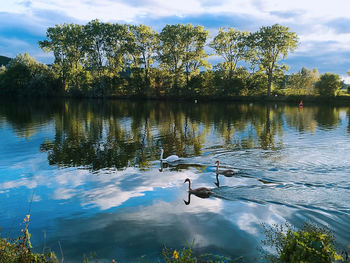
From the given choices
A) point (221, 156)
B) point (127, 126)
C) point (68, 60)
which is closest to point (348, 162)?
point (221, 156)

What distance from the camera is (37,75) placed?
98000 millimetres

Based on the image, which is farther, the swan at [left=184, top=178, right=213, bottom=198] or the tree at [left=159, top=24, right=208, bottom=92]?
the tree at [left=159, top=24, right=208, bottom=92]

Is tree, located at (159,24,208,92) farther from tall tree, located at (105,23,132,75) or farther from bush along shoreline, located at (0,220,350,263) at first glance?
bush along shoreline, located at (0,220,350,263)

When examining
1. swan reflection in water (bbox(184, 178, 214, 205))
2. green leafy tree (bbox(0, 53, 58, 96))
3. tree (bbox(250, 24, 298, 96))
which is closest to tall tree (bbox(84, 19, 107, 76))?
green leafy tree (bbox(0, 53, 58, 96))

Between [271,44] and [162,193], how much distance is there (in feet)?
239

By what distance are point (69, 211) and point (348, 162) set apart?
15.4 meters

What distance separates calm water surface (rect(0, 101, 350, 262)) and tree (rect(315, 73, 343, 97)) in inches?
2259

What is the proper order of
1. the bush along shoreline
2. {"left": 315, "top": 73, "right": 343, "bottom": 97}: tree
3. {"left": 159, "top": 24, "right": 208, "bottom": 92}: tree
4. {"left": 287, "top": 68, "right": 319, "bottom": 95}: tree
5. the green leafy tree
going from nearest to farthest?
the bush along shoreline
{"left": 315, "top": 73, "right": 343, "bottom": 97}: tree
{"left": 159, "top": 24, "right": 208, "bottom": 92}: tree
{"left": 287, "top": 68, "right": 319, "bottom": 95}: tree
the green leafy tree

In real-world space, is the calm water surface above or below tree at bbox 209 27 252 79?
below

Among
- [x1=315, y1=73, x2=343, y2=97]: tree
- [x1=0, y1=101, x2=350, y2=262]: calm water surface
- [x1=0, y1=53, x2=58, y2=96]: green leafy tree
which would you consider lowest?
[x1=0, y1=101, x2=350, y2=262]: calm water surface

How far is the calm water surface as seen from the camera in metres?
8.42

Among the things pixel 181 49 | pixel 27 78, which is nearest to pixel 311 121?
pixel 181 49

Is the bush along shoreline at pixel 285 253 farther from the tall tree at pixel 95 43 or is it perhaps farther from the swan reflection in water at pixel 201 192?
the tall tree at pixel 95 43

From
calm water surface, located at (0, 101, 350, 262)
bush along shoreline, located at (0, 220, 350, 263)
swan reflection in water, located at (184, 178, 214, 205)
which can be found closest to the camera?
bush along shoreline, located at (0, 220, 350, 263)
